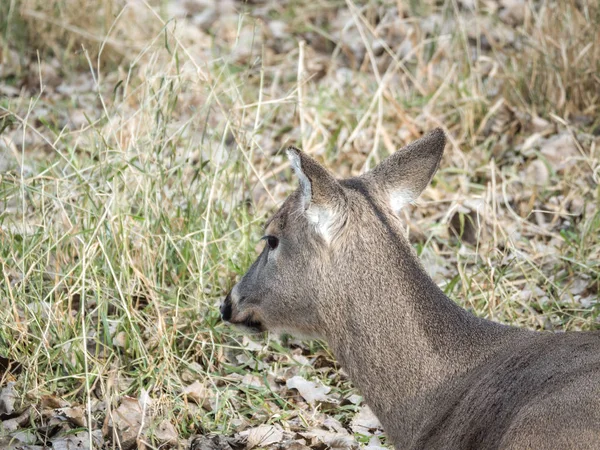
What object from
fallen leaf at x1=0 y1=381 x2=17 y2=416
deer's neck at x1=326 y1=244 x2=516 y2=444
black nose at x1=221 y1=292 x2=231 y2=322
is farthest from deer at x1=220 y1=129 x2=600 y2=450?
fallen leaf at x1=0 y1=381 x2=17 y2=416

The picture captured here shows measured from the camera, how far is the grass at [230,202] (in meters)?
4.69

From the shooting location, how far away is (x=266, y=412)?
185 inches

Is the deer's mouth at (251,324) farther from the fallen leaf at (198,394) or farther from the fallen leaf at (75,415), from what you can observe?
the fallen leaf at (75,415)

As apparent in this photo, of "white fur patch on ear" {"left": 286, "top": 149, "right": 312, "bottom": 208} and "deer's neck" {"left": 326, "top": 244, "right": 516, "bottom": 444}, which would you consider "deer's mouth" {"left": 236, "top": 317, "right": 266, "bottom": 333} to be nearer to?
"deer's neck" {"left": 326, "top": 244, "right": 516, "bottom": 444}

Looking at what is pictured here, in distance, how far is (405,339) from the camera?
372 centimetres

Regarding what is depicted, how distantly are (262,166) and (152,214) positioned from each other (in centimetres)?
163

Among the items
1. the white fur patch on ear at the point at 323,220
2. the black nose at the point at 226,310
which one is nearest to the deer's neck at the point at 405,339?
the white fur patch on ear at the point at 323,220

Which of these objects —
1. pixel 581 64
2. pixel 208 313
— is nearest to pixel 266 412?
pixel 208 313

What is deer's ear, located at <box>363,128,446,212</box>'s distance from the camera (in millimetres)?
4125

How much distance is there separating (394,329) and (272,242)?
2.19 ft

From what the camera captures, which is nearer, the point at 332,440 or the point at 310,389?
the point at 332,440

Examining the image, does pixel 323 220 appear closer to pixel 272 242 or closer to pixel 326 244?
pixel 326 244

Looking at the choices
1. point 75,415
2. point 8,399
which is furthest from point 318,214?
point 8,399

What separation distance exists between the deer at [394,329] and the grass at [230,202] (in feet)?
3.05
